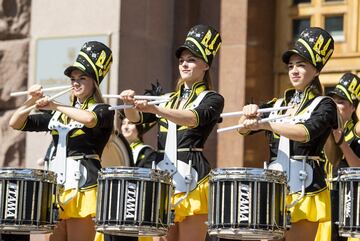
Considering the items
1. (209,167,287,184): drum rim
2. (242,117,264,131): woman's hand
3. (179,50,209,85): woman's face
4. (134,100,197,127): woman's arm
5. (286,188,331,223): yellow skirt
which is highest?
(179,50,209,85): woman's face

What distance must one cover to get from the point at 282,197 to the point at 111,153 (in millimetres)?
2907

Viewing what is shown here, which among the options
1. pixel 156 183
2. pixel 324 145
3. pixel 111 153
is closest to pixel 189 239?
pixel 156 183

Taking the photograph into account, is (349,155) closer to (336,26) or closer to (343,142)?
(343,142)

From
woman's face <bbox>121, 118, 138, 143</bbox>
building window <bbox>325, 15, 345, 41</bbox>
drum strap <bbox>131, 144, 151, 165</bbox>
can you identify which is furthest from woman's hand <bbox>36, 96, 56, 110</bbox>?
building window <bbox>325, 15, 345, 41</bbox>

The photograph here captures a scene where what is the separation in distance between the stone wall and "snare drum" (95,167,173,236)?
4875 mm

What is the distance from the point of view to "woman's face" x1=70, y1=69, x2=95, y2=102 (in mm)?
10617

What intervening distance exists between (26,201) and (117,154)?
2.18m

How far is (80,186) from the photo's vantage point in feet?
34.3

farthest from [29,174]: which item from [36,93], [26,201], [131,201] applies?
[131,201]

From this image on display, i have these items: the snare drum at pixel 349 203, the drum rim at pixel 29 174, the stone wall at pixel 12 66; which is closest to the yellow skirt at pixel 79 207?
the drum rim at pixel 29 174

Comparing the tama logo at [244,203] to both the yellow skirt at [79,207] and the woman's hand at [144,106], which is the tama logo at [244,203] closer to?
the woman's hand at [144,106]

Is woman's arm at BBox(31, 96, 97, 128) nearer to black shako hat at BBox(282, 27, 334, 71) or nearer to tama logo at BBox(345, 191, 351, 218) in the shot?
black shako hat at BBox(282, 27, 334, 71)

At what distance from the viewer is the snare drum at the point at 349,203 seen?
30.7 feet

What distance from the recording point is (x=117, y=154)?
12242 millimetres
